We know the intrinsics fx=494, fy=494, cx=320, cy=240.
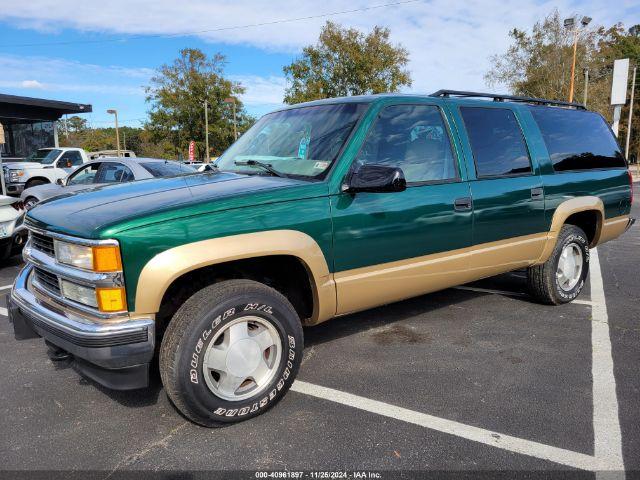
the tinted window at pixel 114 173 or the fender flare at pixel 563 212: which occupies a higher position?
the tinted window at pixel 114 173

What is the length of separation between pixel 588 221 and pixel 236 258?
4.09m

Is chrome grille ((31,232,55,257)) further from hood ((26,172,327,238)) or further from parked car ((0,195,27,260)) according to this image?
parked car ((0,195,27,260))

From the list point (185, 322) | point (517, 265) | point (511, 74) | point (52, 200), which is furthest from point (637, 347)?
point (511, 74)

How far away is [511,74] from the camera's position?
32188 mm

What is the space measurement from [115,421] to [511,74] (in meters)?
34.4

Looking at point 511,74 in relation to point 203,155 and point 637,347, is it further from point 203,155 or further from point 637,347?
point 637,347

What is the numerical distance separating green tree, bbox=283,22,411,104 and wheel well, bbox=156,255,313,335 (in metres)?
29.0

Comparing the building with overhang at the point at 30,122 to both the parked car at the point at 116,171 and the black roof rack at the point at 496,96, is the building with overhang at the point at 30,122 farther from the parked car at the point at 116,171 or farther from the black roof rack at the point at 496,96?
the black roof rack at the point at 496,96

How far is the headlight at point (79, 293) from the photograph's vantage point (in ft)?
8.23

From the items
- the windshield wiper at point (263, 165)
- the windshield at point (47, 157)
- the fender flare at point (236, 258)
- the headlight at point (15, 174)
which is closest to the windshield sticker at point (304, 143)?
the windshield wiper at point (263, 165)

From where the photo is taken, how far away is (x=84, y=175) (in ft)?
30.3

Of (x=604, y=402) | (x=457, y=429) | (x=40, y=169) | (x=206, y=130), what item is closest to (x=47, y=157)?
(x=40, y=169)

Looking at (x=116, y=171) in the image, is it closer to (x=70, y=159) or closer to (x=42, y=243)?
(x=42, y=243)

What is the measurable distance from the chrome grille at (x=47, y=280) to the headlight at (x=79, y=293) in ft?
0.33
